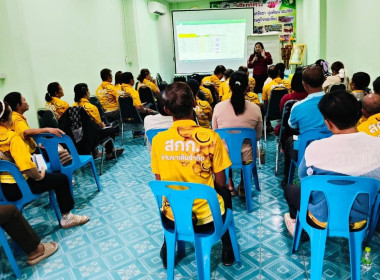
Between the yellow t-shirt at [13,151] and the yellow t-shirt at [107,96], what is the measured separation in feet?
9.58

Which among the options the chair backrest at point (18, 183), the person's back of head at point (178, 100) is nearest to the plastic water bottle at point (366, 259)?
the person's back of head at point (178, 100)

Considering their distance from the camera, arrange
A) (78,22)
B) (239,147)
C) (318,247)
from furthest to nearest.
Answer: (78,22)
(239,147)
(318,247)

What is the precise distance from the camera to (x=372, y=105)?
7.57ft

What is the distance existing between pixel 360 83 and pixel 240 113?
1.49 m

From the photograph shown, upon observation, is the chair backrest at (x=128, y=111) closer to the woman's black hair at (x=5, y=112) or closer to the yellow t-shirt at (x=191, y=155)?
the woman's black hair at (x=5, y=112)

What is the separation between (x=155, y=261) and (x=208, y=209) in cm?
74

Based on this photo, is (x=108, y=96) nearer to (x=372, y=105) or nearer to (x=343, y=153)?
(x=372, y=105)

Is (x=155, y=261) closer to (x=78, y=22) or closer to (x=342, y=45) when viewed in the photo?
(x=78, y=22)

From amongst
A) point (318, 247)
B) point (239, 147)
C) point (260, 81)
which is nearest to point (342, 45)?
point (260, 81)

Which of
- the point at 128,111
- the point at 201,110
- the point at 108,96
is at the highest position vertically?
the point at 108,96

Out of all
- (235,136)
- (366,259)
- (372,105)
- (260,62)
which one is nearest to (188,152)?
(235,136)

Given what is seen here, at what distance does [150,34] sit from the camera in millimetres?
8758

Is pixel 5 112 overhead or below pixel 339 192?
overhead

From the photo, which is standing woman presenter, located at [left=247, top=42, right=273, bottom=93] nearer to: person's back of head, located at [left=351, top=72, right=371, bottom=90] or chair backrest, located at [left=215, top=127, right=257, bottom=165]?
person's back of head, located at [left=351, top=72, right=371, bottom=90]
